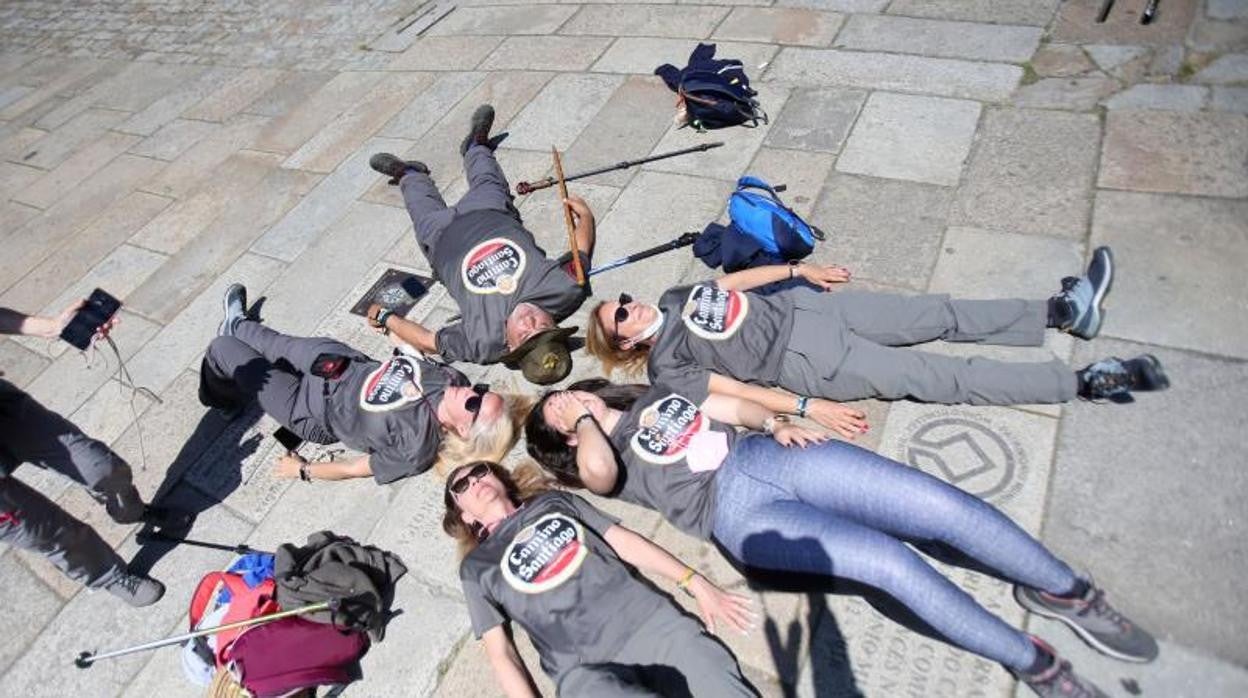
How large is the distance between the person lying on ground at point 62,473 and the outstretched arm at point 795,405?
12.0 feet

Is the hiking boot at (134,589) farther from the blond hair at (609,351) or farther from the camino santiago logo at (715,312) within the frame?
the camino santiago logo at (715,312)

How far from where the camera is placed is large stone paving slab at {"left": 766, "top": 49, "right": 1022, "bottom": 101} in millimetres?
5891

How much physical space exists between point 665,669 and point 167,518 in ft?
11.8

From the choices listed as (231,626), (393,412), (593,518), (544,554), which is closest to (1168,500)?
(593,518)

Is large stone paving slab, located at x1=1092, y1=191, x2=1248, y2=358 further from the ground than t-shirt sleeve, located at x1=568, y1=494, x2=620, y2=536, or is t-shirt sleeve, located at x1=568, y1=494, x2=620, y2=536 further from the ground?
t-shirt sleeve, located at x1=568, y1=494, x2=620, y2=536

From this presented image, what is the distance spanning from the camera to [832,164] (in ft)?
18.4

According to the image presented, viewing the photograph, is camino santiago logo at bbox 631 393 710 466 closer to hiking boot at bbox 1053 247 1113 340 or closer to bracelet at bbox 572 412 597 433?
bracelet at bbox 572 412 597 433

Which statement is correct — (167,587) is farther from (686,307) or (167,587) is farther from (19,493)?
(686,307)

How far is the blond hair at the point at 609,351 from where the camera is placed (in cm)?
415

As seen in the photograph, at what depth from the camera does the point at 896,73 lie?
6.27m

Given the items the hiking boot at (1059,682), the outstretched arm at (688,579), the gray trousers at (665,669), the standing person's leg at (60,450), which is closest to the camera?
the hiking boot at (1059,682)

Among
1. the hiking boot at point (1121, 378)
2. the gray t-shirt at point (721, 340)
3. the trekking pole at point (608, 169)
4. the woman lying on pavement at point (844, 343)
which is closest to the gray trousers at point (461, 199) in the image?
the trekking pole at point (608, 169)

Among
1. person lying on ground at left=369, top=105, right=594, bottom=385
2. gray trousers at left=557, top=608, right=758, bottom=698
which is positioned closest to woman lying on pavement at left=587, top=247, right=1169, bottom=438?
person lying on ground at left=369, top=105, right=594, bottom=385

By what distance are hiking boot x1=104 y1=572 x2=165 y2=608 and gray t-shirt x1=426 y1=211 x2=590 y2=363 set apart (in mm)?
2236
